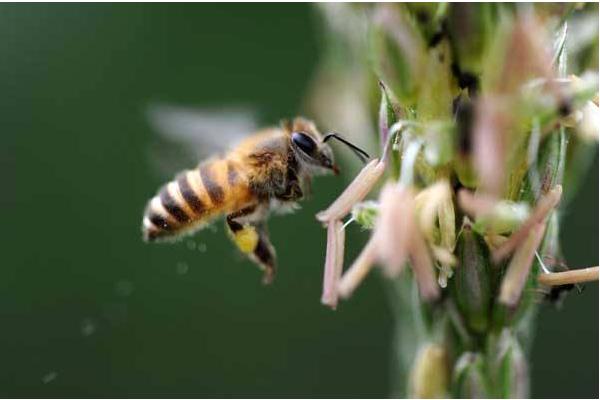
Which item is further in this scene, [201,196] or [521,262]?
[201,196]

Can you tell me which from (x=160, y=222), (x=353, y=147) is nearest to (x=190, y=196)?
(x=160, y=222)

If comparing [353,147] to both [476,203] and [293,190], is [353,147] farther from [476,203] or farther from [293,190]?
[476,203]

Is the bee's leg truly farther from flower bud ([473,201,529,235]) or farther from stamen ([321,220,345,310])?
flower bud ([473,201,529,235])

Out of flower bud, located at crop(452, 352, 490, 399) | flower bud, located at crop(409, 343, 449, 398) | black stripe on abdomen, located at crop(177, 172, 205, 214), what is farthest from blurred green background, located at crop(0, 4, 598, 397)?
flower bud, located at crop(452, 352, 490, 399)

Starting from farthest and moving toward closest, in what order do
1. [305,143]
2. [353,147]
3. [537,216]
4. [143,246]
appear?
[143,246], [305,143], [353,147], [537,216]

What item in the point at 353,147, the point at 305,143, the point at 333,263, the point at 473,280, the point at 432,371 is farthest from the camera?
the point at 305,143

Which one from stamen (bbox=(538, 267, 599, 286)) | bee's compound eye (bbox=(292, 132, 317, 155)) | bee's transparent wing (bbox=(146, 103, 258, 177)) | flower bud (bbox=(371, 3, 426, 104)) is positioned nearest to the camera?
flower bud (bbox=(371, 3, 426, 104))
